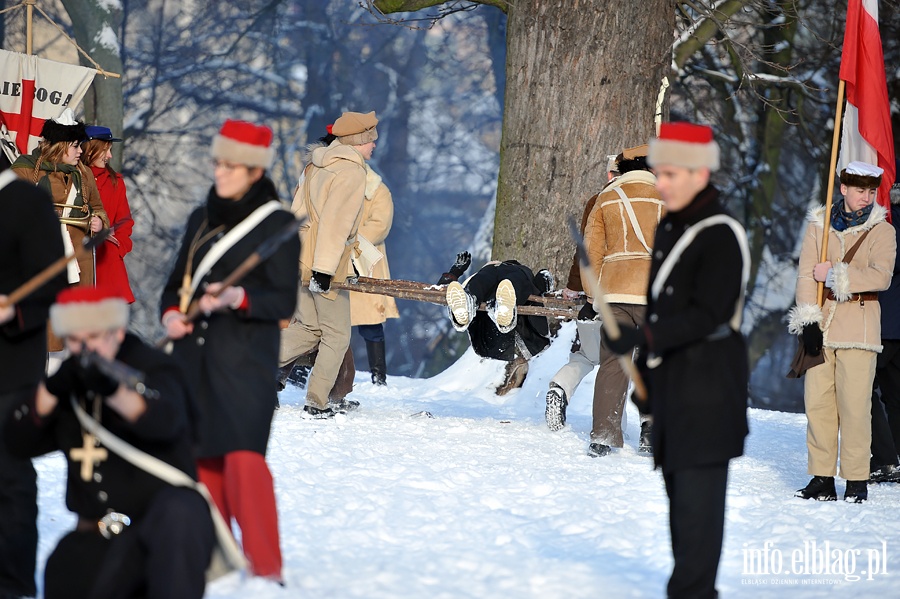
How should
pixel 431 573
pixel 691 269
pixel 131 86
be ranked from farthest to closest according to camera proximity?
pixel 131 86 → pixel 431 573 → pixel 691 269

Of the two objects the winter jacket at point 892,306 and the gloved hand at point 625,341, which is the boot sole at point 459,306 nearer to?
the winter jacket at point 892,306

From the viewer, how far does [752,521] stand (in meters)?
6.05

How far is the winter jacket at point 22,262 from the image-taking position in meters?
4.19

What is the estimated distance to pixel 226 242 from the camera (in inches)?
174

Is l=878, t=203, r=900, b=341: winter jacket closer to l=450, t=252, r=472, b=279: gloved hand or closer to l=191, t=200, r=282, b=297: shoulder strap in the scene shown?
l=450, t=252, r=472, b=279: gloved hand

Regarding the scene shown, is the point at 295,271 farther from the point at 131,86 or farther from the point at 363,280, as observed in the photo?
the point at 131,86

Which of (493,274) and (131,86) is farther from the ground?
(131,86)

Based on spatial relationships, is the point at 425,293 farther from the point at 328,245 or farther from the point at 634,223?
the point at 634,223

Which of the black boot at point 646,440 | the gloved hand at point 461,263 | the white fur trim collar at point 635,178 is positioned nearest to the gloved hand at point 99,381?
the white fur trim collar at point 635,178

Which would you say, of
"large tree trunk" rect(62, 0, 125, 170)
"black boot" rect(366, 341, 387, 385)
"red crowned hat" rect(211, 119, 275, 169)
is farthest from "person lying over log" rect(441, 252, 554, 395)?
"large tree trunk" rect(62, 0, 125, 170)

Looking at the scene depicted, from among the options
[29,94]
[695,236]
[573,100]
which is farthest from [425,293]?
[29,94]

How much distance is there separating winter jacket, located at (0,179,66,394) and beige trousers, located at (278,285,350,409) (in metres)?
4.17

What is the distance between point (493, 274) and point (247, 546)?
466cm

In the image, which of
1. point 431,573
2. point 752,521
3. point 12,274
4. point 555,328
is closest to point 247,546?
point 431,573
